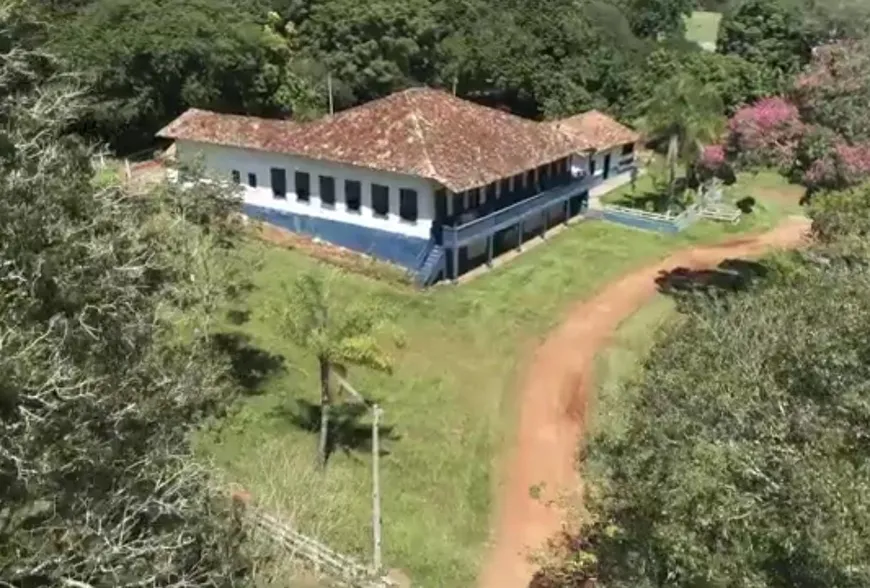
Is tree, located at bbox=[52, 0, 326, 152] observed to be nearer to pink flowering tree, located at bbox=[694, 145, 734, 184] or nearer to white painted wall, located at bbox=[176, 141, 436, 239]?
white painted wall, located at bbox=[176, 141, 436, 239]

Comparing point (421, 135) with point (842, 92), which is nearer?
point (842, 92)

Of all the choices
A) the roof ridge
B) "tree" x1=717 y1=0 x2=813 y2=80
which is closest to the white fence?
the roof ridge

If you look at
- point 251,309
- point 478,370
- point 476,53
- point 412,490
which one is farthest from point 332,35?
point 412,490

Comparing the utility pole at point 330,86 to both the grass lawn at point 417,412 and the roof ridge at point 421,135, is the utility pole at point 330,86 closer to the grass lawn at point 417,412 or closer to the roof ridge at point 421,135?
the roof ridge at point 421,135

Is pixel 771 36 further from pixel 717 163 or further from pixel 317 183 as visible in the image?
pixel 317 183

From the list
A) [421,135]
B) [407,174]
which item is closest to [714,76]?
[421,135]

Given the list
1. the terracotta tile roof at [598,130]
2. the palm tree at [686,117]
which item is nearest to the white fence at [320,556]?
the palm tree at [686,117]

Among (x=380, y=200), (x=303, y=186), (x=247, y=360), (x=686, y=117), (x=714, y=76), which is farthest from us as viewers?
(x=714, y=76)
